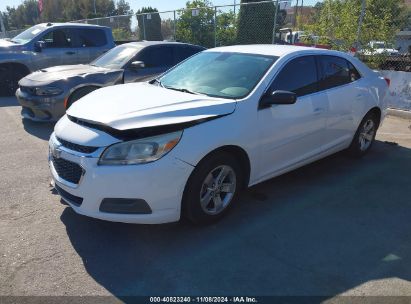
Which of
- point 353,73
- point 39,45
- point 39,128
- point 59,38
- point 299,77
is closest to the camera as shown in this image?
point 299,77

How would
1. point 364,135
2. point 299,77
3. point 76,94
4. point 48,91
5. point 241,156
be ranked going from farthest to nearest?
point 76,94 → point 48,91 → point 364,135 → point 299,77 → point 241,156

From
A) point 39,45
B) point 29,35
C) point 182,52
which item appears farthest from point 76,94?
point 29,35

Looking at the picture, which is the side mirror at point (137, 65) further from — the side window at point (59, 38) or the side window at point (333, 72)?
the side window at point (59, 38)

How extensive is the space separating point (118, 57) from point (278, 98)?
513cm

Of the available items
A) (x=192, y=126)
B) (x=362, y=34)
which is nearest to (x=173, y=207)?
(x=192, y=126)

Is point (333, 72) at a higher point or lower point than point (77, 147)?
higher

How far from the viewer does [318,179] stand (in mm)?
5070

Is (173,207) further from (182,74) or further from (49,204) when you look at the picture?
(182,74)

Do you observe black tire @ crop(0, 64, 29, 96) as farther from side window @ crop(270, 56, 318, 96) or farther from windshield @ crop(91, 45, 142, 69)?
side window @ crop(270, 56, 318, 96)

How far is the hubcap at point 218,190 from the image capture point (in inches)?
144

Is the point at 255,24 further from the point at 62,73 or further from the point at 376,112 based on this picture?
the point at 376,112

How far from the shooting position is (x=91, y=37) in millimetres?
10930

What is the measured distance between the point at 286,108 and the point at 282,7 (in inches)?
354

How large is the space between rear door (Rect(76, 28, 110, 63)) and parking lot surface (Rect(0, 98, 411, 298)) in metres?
6.64
